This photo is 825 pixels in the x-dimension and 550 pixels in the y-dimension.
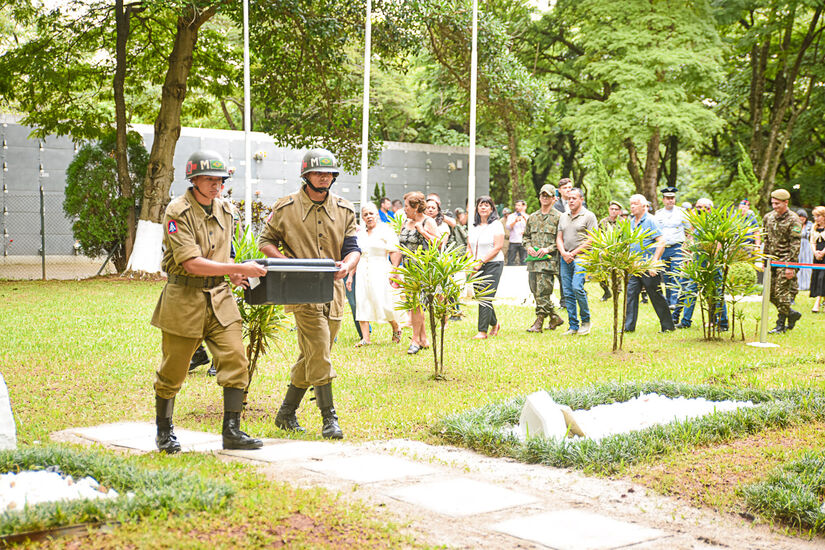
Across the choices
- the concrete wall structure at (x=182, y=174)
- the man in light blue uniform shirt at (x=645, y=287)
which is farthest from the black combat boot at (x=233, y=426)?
the concrete wall structure at (x=182, y=174)

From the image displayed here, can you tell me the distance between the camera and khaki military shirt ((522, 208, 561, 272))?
1364 centimetres

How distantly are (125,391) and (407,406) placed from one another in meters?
2.93

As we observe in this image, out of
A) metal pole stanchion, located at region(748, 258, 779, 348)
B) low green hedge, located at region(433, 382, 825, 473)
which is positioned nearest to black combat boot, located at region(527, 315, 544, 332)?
metal pole stanchion, located at region(748, 258, 779, 348)

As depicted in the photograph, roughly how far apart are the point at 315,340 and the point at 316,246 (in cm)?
74

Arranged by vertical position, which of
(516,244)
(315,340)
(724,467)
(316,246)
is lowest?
(724,467)

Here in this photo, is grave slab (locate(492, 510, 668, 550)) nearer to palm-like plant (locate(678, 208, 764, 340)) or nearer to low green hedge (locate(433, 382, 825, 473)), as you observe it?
low green hedge (locate(433, 382, 825, 473))

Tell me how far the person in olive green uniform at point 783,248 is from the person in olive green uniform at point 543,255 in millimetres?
3432

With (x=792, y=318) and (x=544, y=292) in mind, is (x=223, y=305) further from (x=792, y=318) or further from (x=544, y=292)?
(x=792, y=318)

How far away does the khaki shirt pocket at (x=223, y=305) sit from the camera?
6223 millimetres

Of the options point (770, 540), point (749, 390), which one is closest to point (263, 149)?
point (749, 390)

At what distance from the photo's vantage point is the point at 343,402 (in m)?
8.51

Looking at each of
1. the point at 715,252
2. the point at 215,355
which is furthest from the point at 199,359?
the point at 715,252

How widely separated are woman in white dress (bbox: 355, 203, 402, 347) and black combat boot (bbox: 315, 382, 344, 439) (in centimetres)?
508

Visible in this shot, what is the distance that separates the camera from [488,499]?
17.2ft
